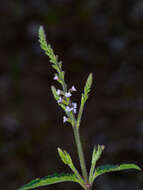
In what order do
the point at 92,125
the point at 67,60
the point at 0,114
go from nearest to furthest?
the point at 92,125 < the point at 0,114 < the point at 67,60

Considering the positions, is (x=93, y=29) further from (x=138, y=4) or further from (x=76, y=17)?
(x=138, y=4)

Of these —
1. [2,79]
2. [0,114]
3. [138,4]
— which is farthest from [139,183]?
[138,4]

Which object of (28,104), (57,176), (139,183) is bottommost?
(139,183)

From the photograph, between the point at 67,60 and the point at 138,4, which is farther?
the point at 138,4

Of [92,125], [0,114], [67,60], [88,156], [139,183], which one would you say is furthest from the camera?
[67,60]

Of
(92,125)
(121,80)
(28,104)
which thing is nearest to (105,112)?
(92,125)

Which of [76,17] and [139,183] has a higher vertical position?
[76,17]

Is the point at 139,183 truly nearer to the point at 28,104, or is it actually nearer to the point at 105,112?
the point at 105,112
